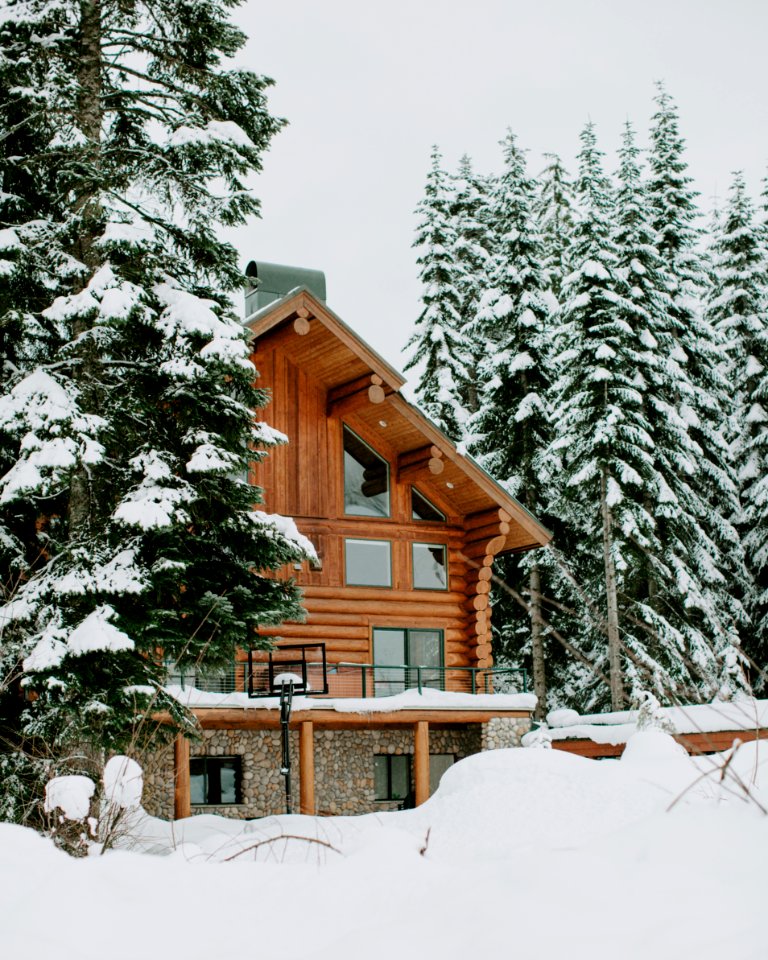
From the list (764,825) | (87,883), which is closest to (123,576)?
(87,883)

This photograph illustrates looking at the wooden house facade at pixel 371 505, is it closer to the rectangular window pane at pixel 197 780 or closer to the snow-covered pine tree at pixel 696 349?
the rectangular window pane at pixel 197 780

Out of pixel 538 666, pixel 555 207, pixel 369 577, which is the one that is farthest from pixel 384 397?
pixel 555 207

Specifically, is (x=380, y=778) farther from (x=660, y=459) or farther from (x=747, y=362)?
(x=747, y=362)

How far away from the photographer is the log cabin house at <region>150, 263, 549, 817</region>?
17.6 meters

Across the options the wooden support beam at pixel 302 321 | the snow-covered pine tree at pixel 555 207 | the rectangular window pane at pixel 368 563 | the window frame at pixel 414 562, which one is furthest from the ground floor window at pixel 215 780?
A: the snow-covered pine tree at pixel 555 207

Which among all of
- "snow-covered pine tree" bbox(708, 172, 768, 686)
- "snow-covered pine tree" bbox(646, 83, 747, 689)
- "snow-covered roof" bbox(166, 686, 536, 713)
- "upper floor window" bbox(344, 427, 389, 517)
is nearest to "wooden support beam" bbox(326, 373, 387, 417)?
"upper floor window" bbox(344, 427, 389, 517)

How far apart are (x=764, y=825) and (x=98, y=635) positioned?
732 centimetres

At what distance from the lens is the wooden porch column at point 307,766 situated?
1650 centimetres

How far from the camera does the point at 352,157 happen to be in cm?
14362

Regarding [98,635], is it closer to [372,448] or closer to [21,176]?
[21,176]

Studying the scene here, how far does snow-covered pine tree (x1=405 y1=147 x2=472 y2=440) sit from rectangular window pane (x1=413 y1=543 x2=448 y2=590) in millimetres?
8989

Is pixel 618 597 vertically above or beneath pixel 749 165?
beneath

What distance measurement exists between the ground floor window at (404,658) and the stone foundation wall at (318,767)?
37.9 inches

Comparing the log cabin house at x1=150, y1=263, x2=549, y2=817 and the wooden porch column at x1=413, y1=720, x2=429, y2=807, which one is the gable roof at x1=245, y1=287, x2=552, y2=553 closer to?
the log cabin house at x1=150, y1=263, x2=549, y2=817
